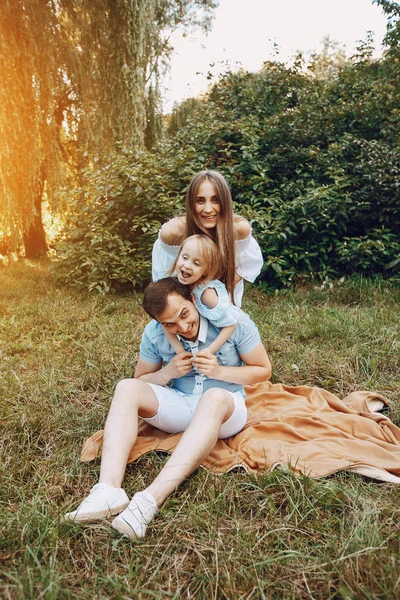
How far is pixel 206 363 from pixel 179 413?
306 millimetres

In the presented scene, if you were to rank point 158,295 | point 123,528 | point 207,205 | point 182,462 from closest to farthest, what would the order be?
point 123,528
point 182,462
point 158,295
point 207,205

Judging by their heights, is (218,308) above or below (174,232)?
below

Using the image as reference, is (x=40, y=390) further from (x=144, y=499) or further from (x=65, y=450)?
(x=144, y=499)

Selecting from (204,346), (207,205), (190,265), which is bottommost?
(204,346)

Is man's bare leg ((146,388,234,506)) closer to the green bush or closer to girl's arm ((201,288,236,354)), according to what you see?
girl's arm ((201,288,236,354))

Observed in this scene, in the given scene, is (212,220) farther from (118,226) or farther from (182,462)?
(118,226)

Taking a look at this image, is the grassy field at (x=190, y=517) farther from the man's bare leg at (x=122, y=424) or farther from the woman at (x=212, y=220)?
the woman at (x=212, y=220)

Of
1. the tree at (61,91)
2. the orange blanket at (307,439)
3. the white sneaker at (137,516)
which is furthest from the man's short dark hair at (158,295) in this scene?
the tree at (61,91)

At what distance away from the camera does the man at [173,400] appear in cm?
193

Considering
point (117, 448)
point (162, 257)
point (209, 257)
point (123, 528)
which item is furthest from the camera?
point (162, 257)

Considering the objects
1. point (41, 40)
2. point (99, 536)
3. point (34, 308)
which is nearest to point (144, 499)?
point (99, 536)

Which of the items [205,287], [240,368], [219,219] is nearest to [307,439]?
[240,368]

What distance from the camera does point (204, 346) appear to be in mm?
2543

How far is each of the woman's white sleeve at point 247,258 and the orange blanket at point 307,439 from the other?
0.94 metres
